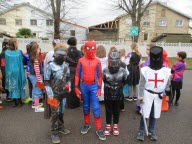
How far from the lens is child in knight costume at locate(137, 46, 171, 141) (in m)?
3.64

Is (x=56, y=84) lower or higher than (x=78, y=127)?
higher

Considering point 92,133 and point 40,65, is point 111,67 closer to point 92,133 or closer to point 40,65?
point 92,133

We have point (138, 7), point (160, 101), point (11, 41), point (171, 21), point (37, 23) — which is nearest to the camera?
point (160, 101)

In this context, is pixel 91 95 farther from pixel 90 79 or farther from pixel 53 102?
pixel 53 102

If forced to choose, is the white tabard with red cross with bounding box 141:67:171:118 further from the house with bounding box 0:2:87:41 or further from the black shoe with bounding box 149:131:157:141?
the house with bounding box 0:2:87:41

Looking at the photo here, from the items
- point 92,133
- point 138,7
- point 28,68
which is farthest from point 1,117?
point 138,7

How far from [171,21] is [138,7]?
1022 inches

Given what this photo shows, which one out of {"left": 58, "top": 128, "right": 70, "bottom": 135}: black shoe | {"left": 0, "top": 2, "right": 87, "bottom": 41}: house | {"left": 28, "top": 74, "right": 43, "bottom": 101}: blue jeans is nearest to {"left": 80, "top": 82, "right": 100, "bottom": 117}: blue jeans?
{"left": 58, "top": 128, "right": 70, "bottom": 135}: black shoe

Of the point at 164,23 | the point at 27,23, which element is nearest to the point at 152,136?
the point at 164,23

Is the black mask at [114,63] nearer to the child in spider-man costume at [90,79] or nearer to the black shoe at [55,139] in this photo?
the child in spider-man costume at [90,79]

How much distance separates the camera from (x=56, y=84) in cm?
373

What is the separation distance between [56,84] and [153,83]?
177 centimetres

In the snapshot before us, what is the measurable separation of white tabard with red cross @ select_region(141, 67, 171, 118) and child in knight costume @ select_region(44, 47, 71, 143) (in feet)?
4.84

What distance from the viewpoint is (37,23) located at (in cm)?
4575
